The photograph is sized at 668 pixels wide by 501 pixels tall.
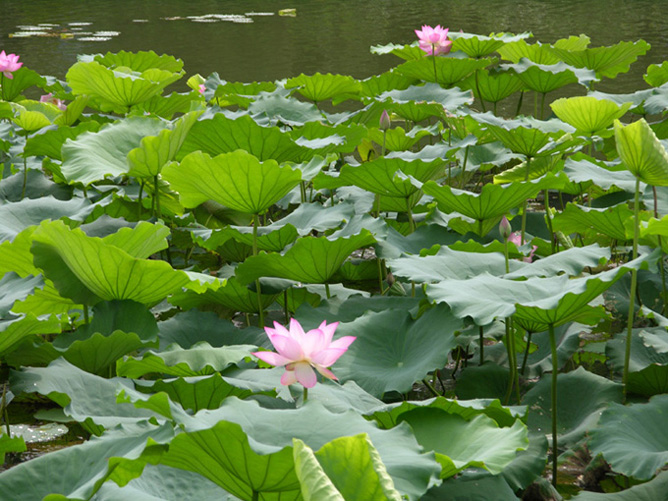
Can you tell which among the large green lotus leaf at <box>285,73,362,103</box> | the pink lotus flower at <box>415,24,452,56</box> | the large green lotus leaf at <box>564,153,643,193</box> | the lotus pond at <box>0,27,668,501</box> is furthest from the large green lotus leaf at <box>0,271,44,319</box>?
the pink lotus flower at <box>415,24,452,56</box>

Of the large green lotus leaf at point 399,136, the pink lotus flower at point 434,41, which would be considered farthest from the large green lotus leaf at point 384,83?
the large green lotus leaf at point 399,136

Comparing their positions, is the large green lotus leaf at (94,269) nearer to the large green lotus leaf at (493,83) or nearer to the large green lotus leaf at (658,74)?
the large green lotus leaf at (493,83)

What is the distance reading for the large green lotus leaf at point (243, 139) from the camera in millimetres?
2127

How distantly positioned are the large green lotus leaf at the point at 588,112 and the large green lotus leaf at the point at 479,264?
85 centimetres

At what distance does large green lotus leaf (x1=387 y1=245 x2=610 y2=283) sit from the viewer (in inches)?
60.3

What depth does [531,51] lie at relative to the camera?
3.54 m

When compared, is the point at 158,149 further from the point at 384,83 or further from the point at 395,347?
the point at 384,83

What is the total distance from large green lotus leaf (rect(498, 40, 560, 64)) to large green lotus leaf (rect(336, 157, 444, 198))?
5.34 feet

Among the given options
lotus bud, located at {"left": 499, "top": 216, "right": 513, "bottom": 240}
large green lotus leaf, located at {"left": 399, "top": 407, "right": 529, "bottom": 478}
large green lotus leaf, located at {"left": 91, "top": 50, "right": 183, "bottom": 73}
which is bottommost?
large green lotus leaf, located at {"left": 399, "top": 407, "right": 529, "bottom": 478}

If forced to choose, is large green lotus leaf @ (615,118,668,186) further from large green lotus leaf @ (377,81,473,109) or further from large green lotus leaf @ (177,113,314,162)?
large green lotus leaf @ (377,81,473,109)

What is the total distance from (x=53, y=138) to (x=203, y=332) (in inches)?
44.3

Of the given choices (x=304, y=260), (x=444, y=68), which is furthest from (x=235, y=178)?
(x=444, y=68)

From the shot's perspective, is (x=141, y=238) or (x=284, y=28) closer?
(x=141, y=238)

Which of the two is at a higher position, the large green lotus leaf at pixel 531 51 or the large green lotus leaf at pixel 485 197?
the large green lotus leaf at pixel 531 51
